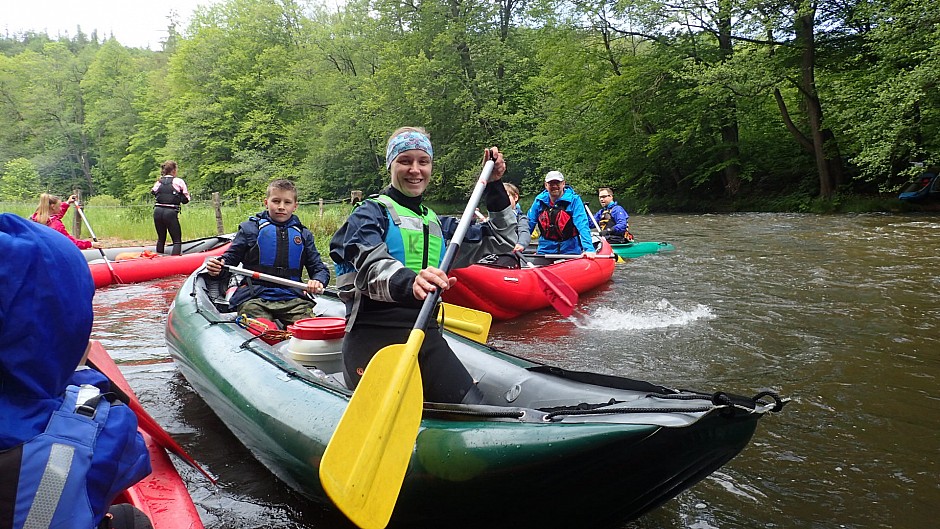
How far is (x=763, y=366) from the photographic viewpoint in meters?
4.09

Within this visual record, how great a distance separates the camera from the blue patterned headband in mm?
2264

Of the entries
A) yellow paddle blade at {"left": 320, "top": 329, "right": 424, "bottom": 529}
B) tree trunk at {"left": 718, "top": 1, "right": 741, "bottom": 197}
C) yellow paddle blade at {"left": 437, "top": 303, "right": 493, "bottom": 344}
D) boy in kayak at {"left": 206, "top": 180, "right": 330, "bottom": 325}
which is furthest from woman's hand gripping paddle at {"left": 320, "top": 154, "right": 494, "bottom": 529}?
tree trunk at {"left": 718, "top": 1, "right": 741, "bottom": 197}

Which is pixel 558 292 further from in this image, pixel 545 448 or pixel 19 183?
pixel 19 183

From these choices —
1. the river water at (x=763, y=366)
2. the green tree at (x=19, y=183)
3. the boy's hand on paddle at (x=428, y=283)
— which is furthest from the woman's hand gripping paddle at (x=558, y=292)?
the green tree at (x=19, y=183)

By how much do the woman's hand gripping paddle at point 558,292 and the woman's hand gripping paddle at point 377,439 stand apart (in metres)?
3.46

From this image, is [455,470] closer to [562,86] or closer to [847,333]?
[847,333]

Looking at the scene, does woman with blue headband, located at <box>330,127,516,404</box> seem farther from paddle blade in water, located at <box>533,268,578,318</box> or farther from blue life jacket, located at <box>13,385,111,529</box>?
paddle blade in water, located at <box>533,268,578,318</box>

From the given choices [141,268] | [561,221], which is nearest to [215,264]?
[561,221]

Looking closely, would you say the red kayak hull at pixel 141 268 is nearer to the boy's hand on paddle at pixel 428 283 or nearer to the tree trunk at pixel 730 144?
the boy's hand on paddle at pixel 428 283

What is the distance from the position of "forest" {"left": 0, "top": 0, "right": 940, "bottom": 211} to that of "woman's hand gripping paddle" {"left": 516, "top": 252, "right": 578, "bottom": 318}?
992cm

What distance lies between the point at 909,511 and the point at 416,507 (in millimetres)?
1984

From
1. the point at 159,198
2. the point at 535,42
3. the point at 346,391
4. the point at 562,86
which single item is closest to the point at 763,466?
the point at 346,391

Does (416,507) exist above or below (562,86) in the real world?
below

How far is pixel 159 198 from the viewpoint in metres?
8.86
